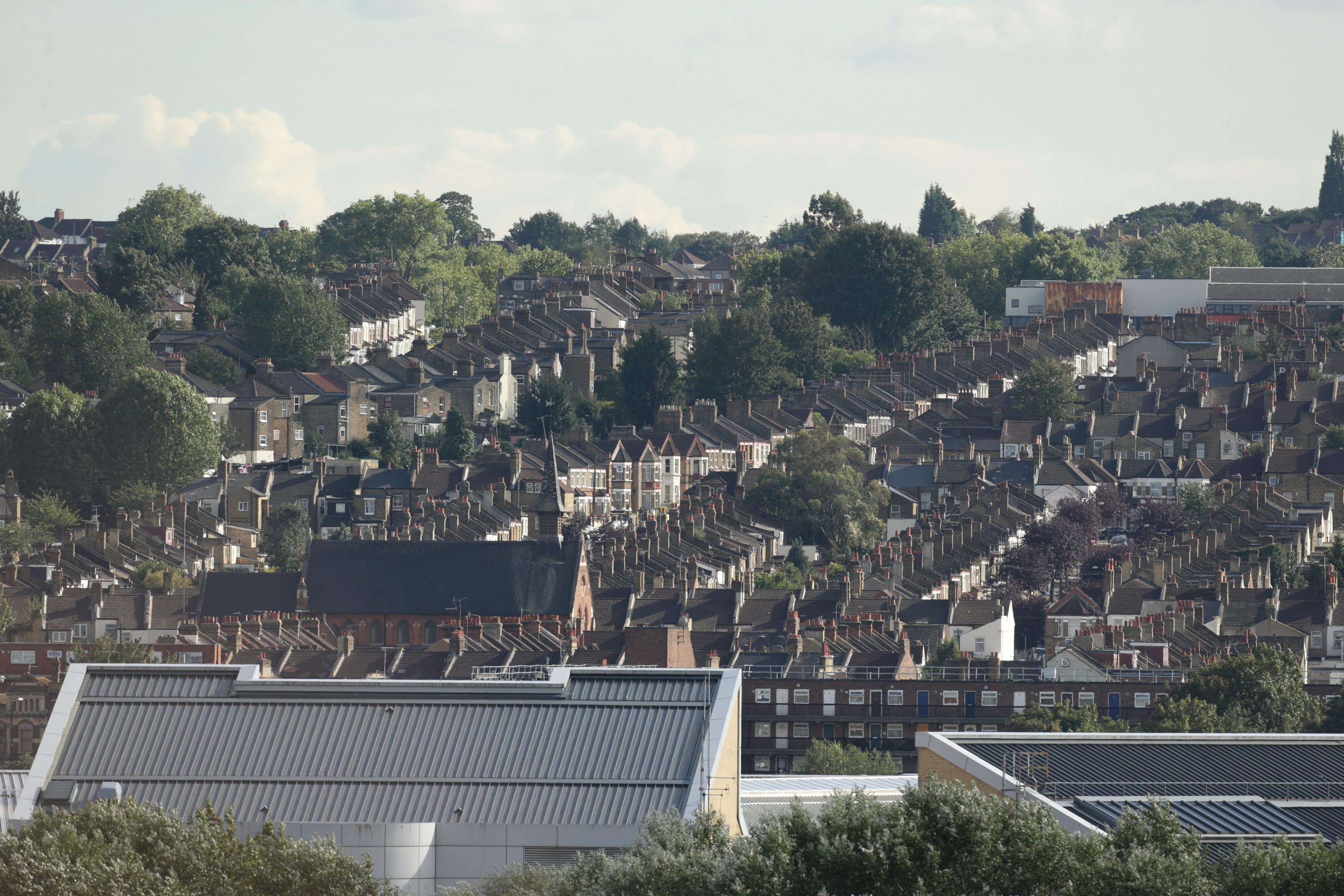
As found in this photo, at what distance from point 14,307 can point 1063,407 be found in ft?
205

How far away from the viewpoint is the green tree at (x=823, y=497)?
132625mm

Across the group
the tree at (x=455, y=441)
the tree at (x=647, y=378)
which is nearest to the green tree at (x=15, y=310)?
the tree at (x=455, y=441)

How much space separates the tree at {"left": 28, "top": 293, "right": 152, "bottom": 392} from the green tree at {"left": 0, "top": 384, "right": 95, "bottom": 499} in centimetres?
1475

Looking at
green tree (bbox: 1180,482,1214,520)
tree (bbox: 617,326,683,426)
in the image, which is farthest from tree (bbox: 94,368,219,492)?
green tree (bbox: 1180,482,1214,520)

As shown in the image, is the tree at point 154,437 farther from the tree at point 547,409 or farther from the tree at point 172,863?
the tree at point 172,863

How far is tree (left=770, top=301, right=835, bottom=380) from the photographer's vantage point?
17088cm

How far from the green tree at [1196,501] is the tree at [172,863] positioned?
98080 millimetres

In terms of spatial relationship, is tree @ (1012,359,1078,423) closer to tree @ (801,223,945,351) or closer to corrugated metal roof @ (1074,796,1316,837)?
tree @ (801,223,945,351)

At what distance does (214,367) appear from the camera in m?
156

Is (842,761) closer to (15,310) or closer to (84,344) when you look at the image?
(84,344)

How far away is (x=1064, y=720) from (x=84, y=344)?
8324 cm

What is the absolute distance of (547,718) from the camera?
44.2 meters

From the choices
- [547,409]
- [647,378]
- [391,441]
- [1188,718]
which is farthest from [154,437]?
[1188,718]

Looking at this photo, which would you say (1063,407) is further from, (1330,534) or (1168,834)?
(1168,834)
